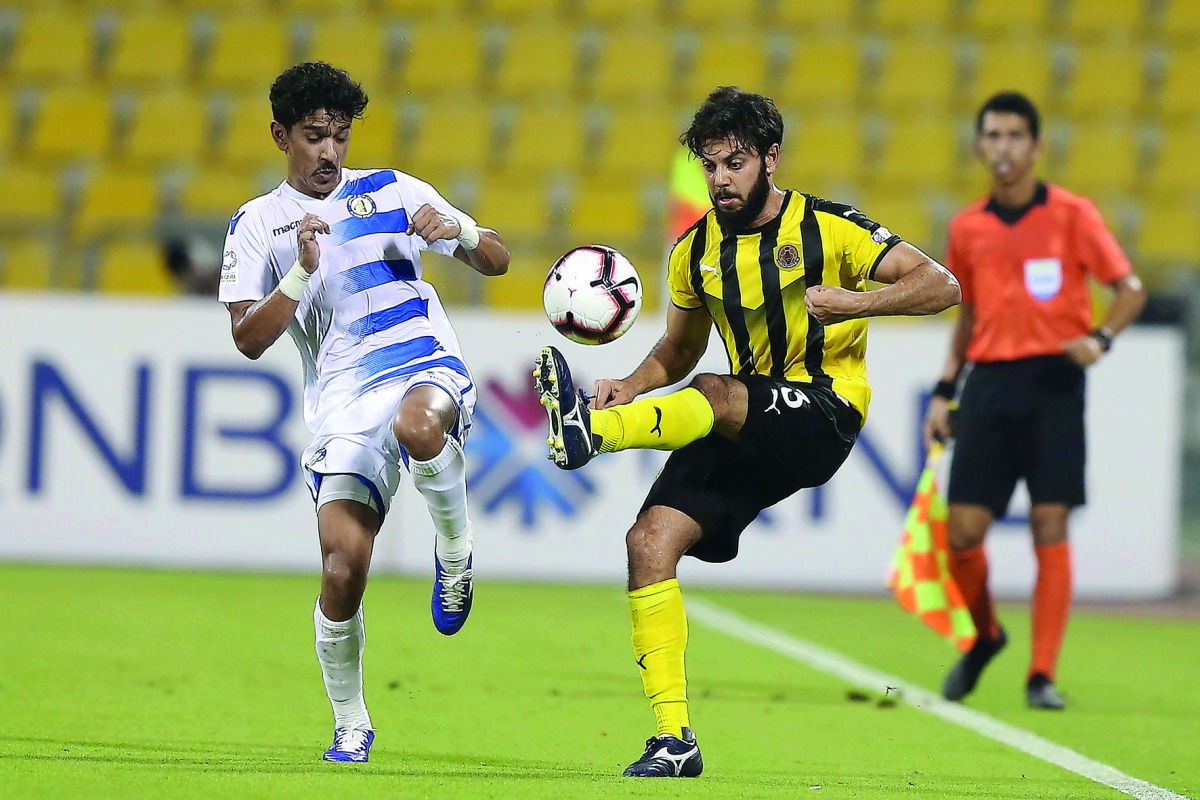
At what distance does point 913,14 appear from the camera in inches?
615

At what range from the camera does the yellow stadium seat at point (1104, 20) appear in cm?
1566

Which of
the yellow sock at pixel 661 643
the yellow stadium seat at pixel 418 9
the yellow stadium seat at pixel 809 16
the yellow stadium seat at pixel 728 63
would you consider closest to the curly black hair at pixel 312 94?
the yellow sock at pixel 661 643

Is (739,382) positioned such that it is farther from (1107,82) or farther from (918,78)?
(1107,82)

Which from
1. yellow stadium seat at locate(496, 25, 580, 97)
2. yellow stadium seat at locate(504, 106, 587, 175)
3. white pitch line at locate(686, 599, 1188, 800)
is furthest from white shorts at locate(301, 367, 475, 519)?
yellow stadium seat at locate(496, 25, 580, 97)

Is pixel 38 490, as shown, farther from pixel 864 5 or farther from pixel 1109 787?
pixel 864 5

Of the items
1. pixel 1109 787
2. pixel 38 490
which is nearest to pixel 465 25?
pixel 38 490

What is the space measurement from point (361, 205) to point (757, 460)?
1.37 m

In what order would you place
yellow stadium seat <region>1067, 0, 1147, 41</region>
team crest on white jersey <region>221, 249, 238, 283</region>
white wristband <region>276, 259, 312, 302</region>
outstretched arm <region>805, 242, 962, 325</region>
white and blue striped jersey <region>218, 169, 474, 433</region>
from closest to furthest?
outstretched arm <region>805, 242, 962, 325</region>, white wristband <region>276, 259, 312, 302</region>, team crest on white jersey <region>221, 249, 238, 283</region>, white and blue striped jersey <region>218, 169, 474, 433</region>, yellow stadium seat <region>1067, 0, 1147, 41</region>

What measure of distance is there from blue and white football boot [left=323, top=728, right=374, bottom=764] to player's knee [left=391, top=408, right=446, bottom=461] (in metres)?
0.81

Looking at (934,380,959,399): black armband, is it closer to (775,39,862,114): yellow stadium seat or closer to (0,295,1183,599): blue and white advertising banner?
(0,295,1183,599): blue and white advertising banner

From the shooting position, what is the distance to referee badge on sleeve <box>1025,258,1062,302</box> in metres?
7.17

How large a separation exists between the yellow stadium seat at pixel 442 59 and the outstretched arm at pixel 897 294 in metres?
10.3

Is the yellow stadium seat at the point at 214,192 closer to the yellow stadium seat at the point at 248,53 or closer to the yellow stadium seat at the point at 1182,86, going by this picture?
the yellow stadium seat at the point at 248,53

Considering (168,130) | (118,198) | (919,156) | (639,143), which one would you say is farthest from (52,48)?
(919,156)
